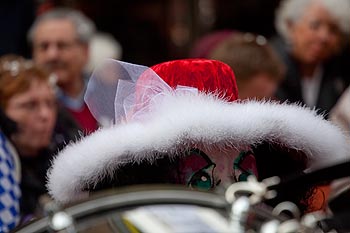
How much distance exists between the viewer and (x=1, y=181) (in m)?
3.19

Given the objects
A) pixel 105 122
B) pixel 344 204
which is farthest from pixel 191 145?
pixel 344 204

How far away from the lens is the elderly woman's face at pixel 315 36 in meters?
4.91

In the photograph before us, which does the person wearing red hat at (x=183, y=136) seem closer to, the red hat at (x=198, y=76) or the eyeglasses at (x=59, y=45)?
the red hat at (x=198, y=76)

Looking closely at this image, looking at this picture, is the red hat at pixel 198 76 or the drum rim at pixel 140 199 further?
the red hat at pixel 198 76

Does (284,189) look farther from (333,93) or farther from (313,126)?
(333,93)

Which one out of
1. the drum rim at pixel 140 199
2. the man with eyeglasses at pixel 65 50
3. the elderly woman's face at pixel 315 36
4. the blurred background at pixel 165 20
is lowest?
the blurred background at pixel 165 20

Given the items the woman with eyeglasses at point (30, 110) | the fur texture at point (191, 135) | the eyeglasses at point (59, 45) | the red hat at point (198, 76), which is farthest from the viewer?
the eyeglasses at point (59, 45)

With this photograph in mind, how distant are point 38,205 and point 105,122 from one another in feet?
4.92

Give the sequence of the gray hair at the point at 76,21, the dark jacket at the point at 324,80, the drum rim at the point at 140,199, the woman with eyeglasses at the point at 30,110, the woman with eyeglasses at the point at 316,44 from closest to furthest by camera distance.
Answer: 1. the drum rim at the point at 140,199
2. the woman with eyeglasses at the point at 30,110
3. the dark jacket at the point at 324,80
4. the woman with eyeglasses at the point at 316,44
5. the gray hair at the point at 76,21

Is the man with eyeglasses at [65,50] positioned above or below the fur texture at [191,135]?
below

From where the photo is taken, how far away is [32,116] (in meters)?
3.99

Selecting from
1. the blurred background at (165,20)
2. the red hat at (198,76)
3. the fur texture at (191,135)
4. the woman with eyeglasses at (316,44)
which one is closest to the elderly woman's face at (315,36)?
the woman with eyeglasses at (316,44)

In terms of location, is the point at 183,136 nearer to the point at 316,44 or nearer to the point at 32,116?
the point at 32,116

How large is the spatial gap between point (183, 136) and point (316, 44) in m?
3.04
